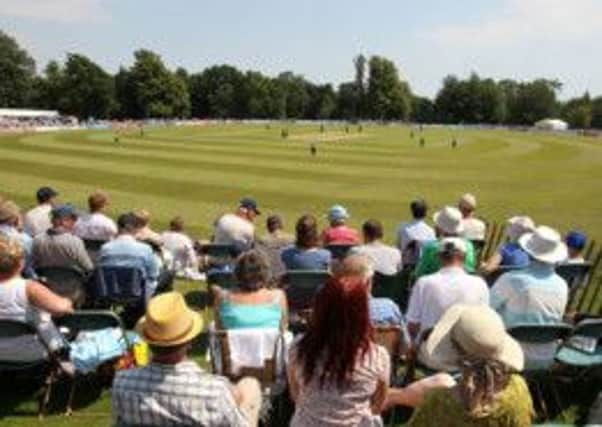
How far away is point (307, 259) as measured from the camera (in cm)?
1061

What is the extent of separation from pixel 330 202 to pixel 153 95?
413 ft

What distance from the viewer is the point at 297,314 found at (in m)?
9.84

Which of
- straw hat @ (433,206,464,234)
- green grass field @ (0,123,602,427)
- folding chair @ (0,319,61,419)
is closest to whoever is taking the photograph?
folding chair @ (0,319,61,419)

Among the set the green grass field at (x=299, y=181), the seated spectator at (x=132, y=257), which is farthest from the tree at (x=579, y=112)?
the seated spectator at (x=132, y=257)

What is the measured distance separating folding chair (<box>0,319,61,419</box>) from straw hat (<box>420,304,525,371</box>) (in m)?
4.31

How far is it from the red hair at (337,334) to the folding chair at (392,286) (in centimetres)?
572

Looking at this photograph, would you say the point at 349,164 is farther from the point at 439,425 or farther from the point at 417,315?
the point at 439,425

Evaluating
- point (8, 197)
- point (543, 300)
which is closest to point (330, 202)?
point (8, 197)

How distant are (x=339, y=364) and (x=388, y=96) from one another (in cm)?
17721

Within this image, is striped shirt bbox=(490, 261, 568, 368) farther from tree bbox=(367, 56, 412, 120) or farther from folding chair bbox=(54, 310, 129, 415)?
tree bbox=(367, 56, 412, 120)

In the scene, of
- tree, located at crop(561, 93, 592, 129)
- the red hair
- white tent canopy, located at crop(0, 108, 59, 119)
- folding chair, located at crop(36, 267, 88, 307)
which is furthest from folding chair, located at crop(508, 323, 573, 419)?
tree, located at crop(561, 93, 592, 129)

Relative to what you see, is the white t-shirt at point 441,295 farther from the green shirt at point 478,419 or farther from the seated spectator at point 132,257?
the seated spectator at point 132,257

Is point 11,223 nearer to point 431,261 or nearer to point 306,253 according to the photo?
point 306,253

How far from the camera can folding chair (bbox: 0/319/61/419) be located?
7.77 metres
